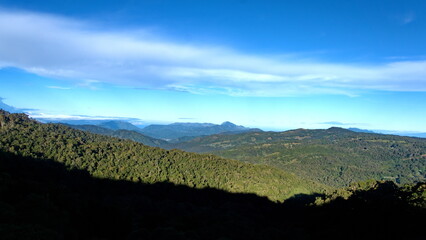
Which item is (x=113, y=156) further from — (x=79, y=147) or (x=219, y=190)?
(x=219, y=190)

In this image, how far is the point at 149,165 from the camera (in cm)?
15700

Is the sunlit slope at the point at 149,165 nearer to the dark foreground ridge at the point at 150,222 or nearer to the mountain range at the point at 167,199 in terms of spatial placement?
the mountain range at the point at 167,199

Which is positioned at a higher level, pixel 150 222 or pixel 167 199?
pixel 150 222

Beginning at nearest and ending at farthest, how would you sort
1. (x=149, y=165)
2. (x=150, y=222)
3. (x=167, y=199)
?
(x=150, y=222)
(x=167, y=199)
(x=149, y=165)

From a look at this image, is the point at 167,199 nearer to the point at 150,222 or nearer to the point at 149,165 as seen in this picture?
the point at 149,165

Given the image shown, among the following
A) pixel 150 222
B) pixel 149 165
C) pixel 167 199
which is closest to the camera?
pixel 150 222

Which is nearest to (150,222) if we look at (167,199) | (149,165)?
(167,199)

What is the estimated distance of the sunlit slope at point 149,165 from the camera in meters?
141

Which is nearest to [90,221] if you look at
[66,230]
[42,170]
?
[66,230]

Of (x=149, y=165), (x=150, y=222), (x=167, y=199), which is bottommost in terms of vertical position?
(x=167, y=199)

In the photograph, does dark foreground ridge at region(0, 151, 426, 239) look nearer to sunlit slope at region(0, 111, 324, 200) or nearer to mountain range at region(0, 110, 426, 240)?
mountain range at region(0, 110, 426, 240)

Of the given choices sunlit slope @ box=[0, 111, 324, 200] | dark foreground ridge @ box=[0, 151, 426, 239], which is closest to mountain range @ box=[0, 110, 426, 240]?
dark foreground ridge @ box=[0, 151, 426, 239]

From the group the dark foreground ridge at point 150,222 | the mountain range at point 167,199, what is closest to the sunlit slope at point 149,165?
the mountain range at point 167,199

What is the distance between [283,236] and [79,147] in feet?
471
